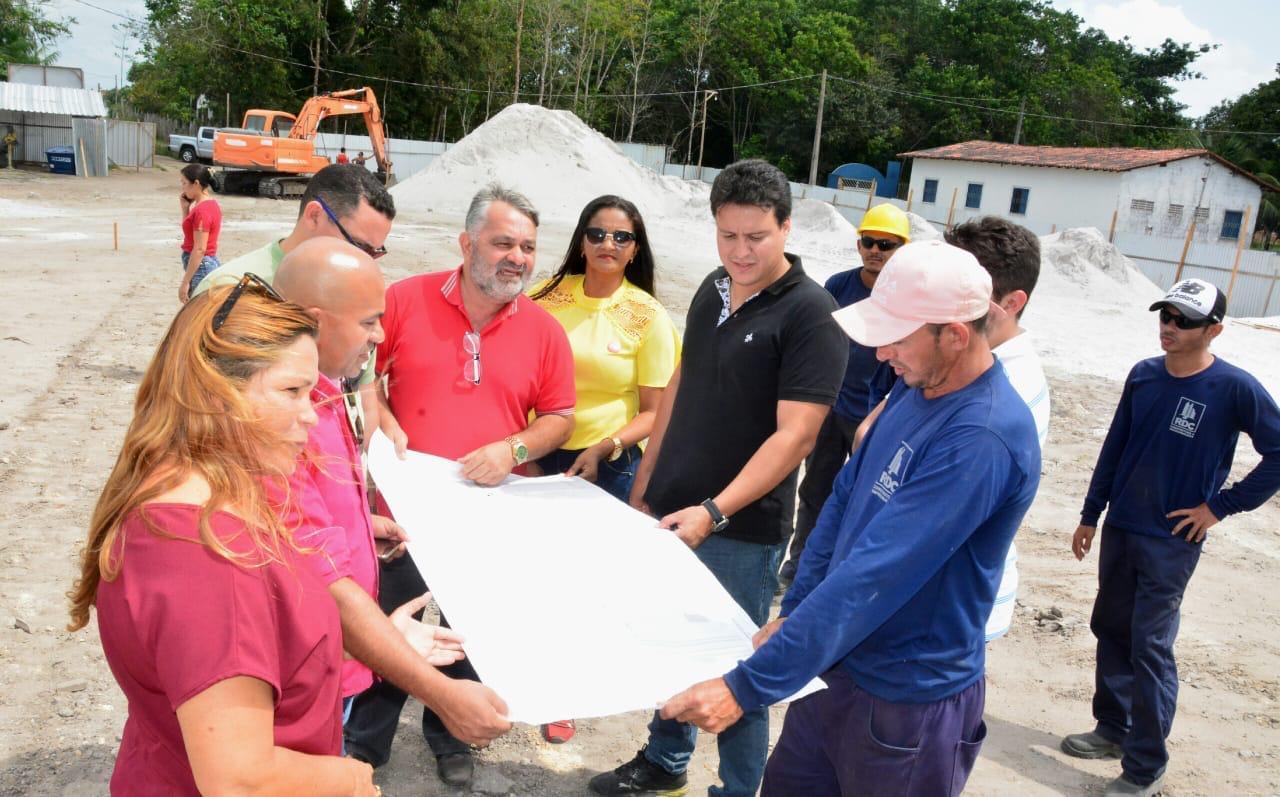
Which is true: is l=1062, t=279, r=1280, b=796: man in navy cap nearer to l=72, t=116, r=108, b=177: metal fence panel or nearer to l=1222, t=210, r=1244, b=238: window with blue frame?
l=72, t=116, r=108, b=177: metal fence panel

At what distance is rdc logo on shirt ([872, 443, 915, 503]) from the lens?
2326 mm

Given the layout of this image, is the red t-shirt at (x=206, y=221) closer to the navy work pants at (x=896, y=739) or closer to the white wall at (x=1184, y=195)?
the navy work pants at (x=896, y=739)

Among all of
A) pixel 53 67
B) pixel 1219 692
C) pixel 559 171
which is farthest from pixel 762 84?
pixel 1219 692

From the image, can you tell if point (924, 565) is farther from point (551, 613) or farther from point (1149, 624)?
point (1149, 624)

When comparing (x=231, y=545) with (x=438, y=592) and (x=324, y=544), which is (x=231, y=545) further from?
(x=438, y=592)

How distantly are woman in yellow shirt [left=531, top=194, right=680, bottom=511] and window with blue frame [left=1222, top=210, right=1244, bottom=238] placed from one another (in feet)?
141

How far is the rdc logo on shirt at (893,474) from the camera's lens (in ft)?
7.63

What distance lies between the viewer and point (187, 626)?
54.4 inches

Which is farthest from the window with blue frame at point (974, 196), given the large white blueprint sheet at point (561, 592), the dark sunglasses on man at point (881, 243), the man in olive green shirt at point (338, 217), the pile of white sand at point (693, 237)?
the large white blueprint sheet at point (561, 592)

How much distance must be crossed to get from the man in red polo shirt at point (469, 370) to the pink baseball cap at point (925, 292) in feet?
5.55

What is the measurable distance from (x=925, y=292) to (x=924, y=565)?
2.07 feet

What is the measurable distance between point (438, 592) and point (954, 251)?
1.61 m

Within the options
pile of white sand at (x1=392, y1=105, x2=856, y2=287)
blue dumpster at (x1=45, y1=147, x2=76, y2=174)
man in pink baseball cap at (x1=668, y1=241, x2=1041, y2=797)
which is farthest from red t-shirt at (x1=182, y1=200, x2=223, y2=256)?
blue dumpster at (x1=45, y1=147, x2=76, y2=174)

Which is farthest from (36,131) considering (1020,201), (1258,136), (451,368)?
(1258,136)
